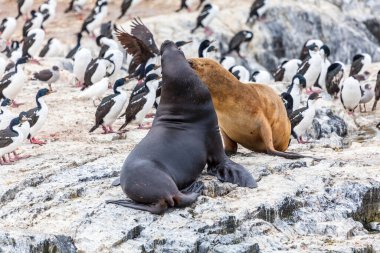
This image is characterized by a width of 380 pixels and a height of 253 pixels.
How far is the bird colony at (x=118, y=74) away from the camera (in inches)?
548

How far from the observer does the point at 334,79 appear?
1923cm

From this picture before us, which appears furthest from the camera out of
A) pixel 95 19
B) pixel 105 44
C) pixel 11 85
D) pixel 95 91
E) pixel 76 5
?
pixel 76 5

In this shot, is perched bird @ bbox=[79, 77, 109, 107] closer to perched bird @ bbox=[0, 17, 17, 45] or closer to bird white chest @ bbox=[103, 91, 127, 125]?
bird white chest @ bbox=[103, 91, 127, 125]

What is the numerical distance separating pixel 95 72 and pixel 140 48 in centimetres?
94

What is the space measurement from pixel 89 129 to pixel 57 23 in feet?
43.5

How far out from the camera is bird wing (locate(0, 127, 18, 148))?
11336 mm

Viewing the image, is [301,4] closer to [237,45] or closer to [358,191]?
[237,45]

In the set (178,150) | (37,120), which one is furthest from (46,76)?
(178,150)

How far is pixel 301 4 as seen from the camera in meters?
26.2

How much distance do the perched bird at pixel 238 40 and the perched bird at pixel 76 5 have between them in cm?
532

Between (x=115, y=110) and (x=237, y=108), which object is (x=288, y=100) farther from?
(x=237, y=108)

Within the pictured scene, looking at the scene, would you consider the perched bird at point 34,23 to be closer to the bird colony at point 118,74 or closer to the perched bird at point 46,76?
the bird colony at point 118,74

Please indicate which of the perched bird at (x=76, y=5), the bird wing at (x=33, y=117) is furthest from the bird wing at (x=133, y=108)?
the perched bird at (x=76, y=5)

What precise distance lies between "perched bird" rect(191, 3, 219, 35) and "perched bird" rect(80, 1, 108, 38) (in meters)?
2.49
